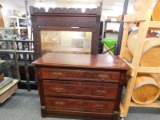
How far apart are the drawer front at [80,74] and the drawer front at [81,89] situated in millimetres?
68

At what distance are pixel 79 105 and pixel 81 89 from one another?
0.24 m

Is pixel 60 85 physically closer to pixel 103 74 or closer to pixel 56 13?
pixel 103 74

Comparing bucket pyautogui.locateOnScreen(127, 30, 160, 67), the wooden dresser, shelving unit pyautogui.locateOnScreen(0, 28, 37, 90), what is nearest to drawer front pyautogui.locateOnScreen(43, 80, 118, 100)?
the wooden dresser

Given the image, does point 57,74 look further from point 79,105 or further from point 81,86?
point 79,105

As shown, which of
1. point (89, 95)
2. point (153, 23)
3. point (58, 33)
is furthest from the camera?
point (58, 33)

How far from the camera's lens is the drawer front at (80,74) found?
121 cm

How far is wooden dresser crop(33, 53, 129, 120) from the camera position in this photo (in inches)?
47.4

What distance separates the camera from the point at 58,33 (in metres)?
1.73

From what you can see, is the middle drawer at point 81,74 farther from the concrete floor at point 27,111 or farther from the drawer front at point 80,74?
the concrete floor at point 27,111

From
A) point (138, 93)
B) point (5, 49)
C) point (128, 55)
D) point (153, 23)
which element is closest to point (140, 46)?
point (153, 23)

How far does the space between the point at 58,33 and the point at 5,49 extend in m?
0.94

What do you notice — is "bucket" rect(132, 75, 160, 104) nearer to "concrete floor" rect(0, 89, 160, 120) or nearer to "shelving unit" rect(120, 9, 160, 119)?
"shelving unit" rect(120, 9, 160, 119)

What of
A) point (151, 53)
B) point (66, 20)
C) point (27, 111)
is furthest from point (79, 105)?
point (66, 20)

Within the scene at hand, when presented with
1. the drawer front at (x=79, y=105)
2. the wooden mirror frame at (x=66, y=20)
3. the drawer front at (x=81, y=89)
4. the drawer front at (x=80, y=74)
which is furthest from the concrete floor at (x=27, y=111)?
the wooden mirror frame at (x=66, y=20)
